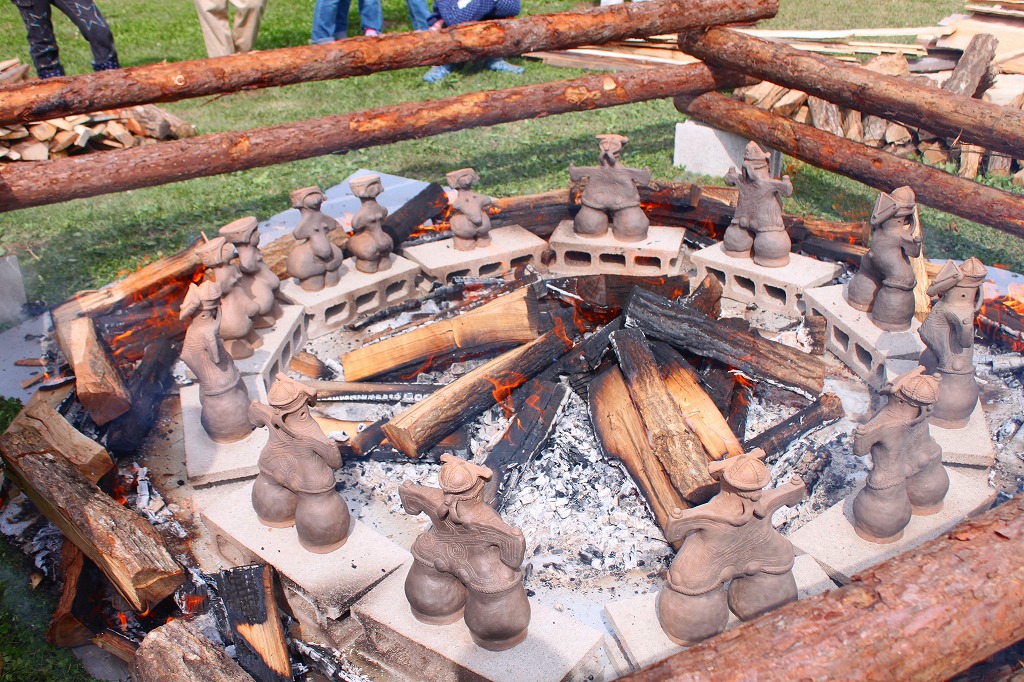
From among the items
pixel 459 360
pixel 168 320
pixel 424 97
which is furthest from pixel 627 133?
pixel 168 320

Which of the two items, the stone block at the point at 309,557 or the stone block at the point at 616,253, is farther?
the stone block at the point at 616,253

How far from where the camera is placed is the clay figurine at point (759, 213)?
7438 mm

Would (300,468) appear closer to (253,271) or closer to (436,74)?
(253,271)

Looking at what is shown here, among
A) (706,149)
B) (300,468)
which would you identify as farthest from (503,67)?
(300,468)

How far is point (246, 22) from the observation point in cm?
1489

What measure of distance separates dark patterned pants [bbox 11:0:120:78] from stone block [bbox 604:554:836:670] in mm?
11670

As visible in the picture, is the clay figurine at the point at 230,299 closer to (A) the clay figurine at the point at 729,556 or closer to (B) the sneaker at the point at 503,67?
(A) the clay figurine at the point at 729,556

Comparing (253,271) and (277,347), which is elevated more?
(253,271)

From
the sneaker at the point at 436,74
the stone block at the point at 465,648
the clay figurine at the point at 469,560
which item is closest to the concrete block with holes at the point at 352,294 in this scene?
the stone block at the point at 465,648

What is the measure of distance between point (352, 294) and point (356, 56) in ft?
7.81

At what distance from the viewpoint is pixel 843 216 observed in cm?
962

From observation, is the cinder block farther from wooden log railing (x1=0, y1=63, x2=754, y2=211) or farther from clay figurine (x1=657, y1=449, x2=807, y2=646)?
wooden log railing (x1=0, y1=63, x2=754, y2=211)

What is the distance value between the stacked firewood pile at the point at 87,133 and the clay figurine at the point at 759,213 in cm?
732

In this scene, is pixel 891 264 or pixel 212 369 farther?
pixel 891 264
